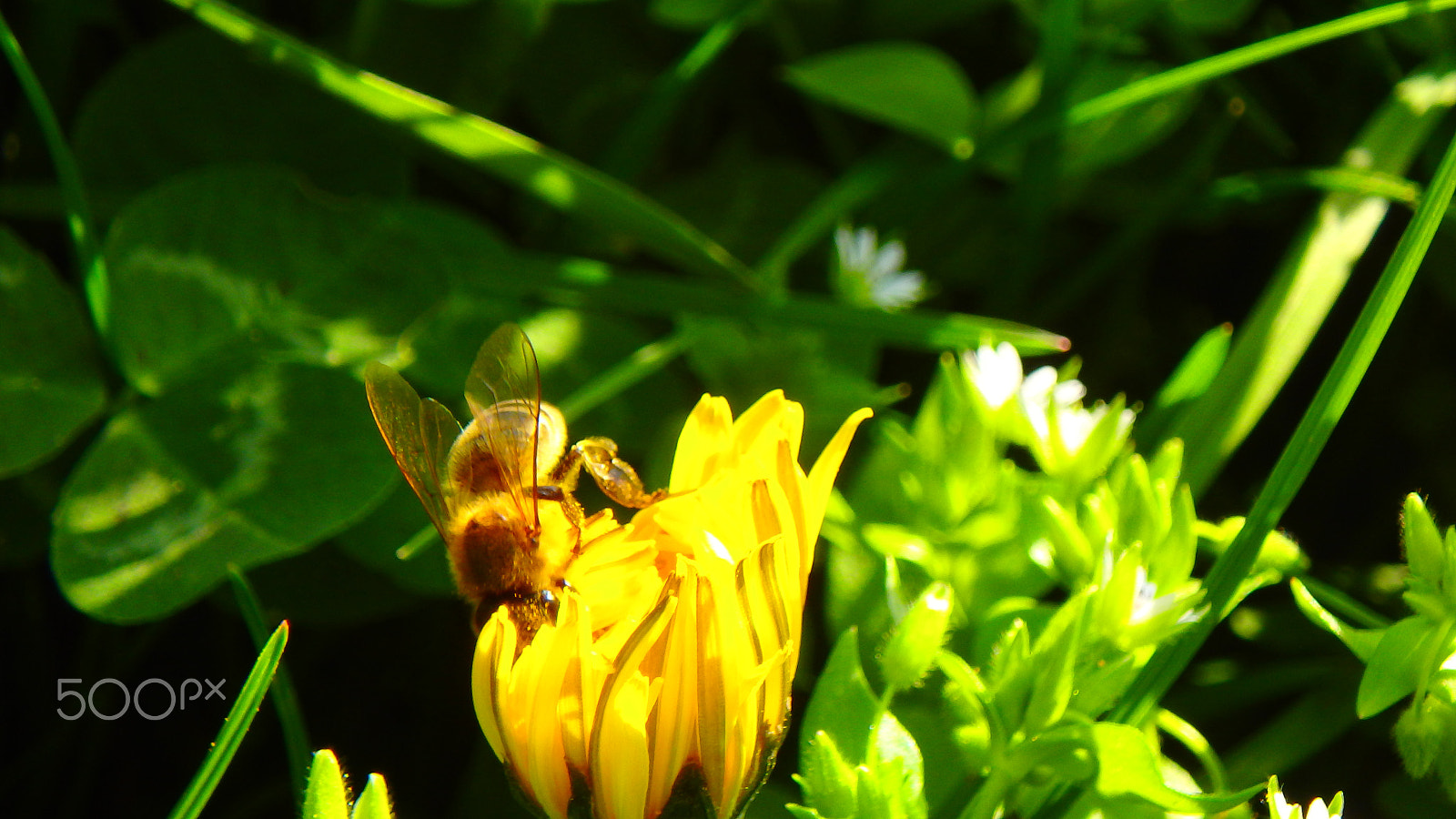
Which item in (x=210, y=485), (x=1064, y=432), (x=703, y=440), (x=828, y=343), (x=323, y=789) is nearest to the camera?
(x=323, y=789)

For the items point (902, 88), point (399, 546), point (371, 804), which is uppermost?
point (902, 88)

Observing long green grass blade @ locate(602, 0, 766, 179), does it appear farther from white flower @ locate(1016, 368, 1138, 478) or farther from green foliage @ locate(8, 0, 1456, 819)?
white flower @ locate(1016, 368, 1138, 478)

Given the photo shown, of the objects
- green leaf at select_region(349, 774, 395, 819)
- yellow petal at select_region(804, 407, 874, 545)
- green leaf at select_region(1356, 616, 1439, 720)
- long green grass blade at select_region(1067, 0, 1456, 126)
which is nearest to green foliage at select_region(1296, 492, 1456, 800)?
green leaf at select_region(1356, 616, 1439, 720)

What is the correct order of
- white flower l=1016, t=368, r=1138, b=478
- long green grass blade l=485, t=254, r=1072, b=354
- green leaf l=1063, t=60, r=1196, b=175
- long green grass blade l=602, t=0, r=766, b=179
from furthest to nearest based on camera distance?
green leaf l=1063, t=60, r=1196, b=175
long green grass blade l=602, t=0, r=766, b=179
long green grass blade l=485, t=254, r=1072, b=354
white flower l=1016, t=368, r=1138, b=478

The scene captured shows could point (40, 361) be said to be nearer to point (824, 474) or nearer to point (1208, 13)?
point (824, 474)

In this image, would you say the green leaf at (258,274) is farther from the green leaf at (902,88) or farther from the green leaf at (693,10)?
the green leaf at (902,88)

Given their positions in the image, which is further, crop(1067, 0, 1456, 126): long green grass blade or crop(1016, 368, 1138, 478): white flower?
crop(1067, 0, 1456, 126): long green grass blade

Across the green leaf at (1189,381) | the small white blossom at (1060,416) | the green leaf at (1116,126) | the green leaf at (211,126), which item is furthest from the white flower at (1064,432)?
the green leaf at (211,126)

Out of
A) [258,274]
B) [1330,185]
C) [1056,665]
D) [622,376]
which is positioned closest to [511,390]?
[622,376]
